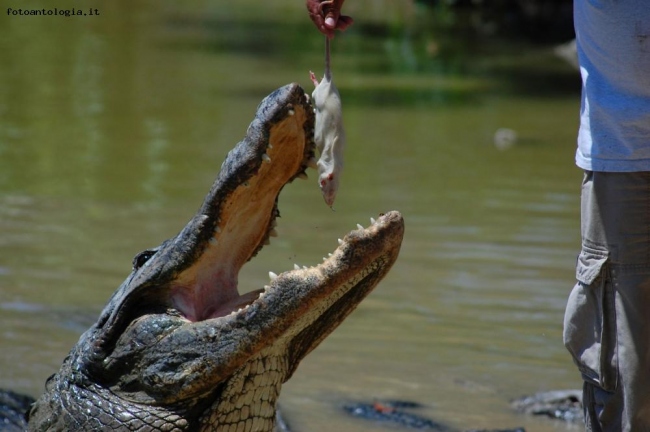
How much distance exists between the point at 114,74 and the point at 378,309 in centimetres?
903

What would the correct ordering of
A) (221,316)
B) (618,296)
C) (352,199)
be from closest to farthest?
(618,296) → (221,316) → (352,199)

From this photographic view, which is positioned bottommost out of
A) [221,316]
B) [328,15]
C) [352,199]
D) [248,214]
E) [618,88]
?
[352,199]

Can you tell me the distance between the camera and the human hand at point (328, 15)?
3.03 m

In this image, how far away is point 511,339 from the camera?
217 inches

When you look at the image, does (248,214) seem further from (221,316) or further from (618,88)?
(618,88)

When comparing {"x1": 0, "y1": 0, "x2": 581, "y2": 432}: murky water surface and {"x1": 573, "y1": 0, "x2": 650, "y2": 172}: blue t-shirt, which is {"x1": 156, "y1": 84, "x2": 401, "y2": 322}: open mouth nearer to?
{"x1": 573, "y1": 0, "x2": 650, "y2": 172}: blue t-shirt

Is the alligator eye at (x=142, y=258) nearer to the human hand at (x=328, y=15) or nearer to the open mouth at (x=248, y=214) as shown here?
the open mouth at (x=248, y=214)

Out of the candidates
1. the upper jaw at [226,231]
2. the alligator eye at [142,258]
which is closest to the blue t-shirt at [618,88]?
the upper jaw at [226,231]

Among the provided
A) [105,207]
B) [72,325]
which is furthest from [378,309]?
[105,207]

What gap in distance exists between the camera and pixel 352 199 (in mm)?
8047

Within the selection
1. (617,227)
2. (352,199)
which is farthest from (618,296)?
(352,199)

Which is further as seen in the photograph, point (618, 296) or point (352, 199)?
point (352, 199)

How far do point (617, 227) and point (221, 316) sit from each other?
111cm

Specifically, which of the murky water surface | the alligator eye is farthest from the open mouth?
the murky water surface
